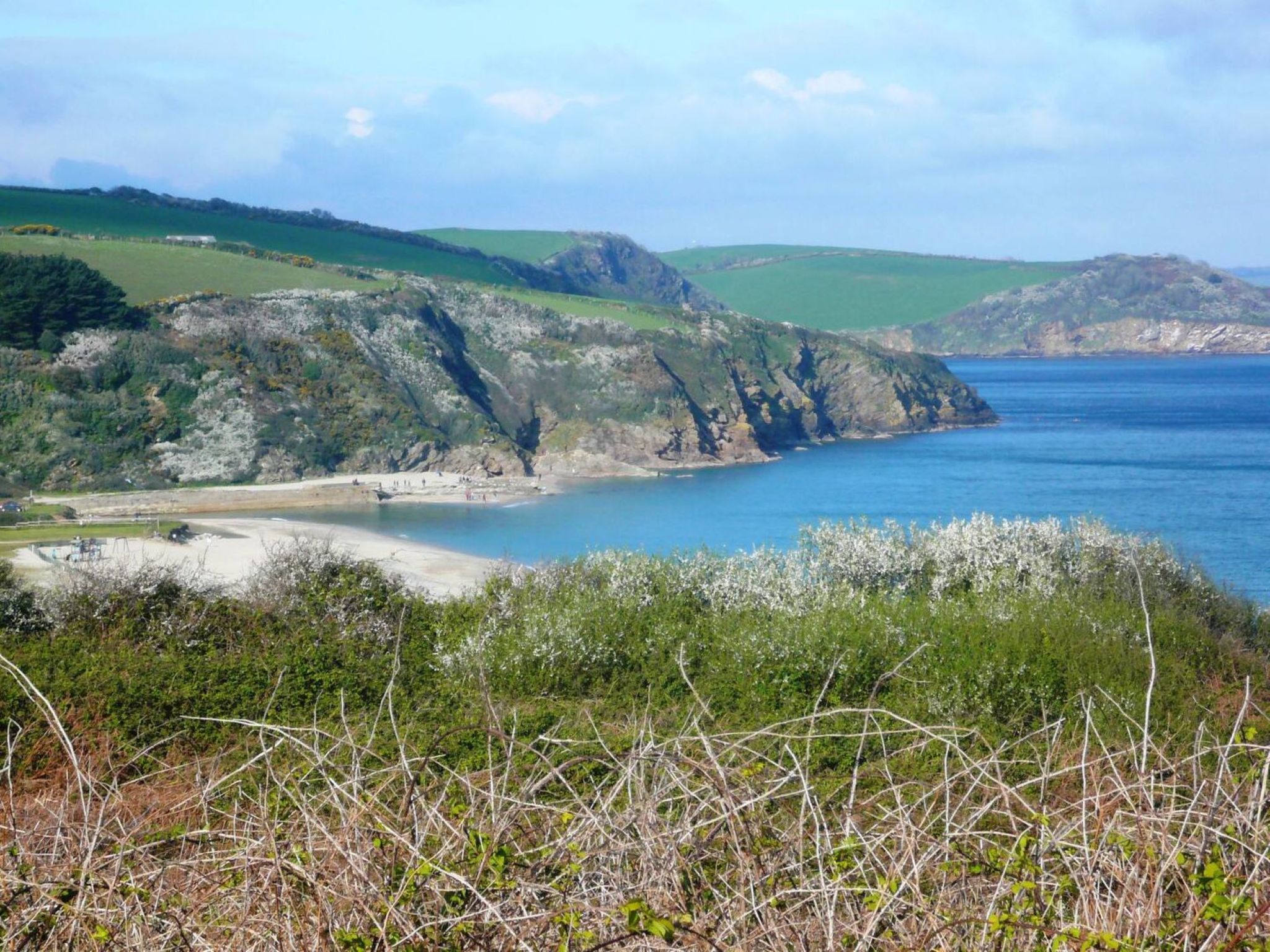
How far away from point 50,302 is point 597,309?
33999 millimetres

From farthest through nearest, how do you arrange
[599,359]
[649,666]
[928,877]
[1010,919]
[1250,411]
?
[1250,411] < [599,359] < [649,666] < [928,877] < [1010,919]

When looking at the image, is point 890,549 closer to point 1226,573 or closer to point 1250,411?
point 1226,573

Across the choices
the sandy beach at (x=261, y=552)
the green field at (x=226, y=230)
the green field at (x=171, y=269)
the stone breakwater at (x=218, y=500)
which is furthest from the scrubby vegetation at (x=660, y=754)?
the green field at (x=226, y=230)

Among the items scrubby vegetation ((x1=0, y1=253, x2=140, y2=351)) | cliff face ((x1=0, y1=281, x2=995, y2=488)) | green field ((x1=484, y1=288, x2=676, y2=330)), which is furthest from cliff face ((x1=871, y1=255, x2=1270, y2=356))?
scrubby vegetation ((x1=0, y1=253, x2=140, y2=351))

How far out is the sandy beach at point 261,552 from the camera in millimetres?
24781

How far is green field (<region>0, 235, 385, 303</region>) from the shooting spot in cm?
5662

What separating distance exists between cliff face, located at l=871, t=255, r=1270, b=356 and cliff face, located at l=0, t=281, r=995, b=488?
6737cm

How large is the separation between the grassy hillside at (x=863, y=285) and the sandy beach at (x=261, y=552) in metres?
110

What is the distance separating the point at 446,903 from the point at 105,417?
157ft

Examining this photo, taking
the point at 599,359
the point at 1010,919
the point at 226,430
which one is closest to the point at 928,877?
the point at 1010,919

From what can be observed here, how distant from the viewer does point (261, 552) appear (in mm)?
29891

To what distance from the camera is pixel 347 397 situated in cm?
5341

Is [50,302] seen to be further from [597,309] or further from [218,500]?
[597,309]

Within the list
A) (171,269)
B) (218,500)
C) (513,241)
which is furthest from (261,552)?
(513,241)
